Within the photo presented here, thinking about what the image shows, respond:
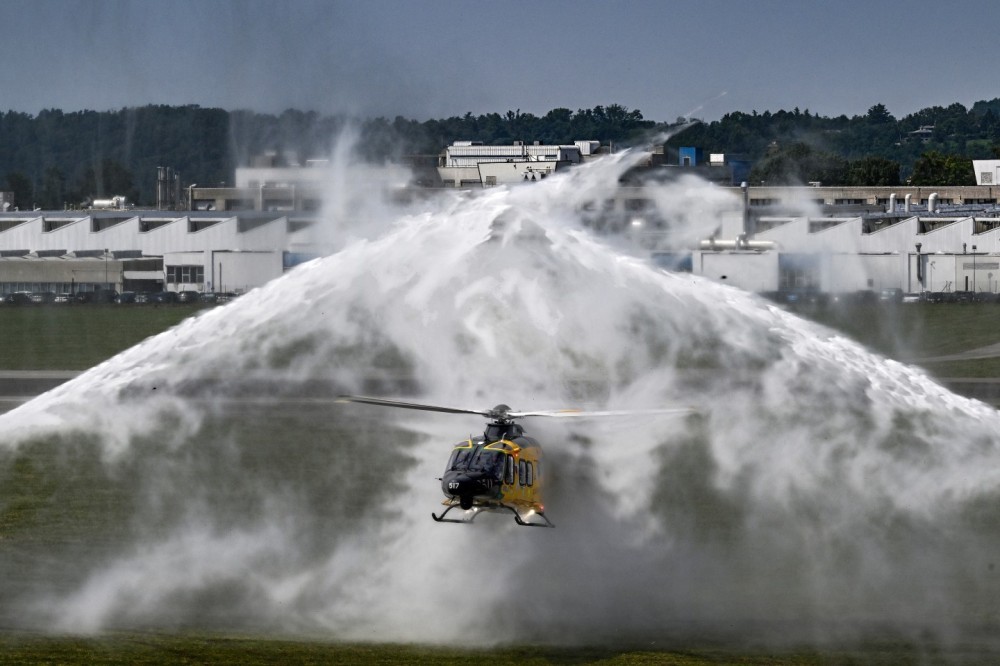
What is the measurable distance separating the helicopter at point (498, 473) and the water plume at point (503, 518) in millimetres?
2121

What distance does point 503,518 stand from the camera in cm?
2506

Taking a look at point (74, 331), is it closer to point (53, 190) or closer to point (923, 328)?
point (53, 190)

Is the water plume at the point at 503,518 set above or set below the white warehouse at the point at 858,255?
below

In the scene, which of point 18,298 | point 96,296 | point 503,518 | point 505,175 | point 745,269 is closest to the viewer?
point 503,518

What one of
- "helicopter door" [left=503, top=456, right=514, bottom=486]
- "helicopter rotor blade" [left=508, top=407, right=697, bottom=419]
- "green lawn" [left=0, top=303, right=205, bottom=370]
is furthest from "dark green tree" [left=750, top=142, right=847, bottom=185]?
"helicopter door" [left=503, top=456, right=514, bottom=486]

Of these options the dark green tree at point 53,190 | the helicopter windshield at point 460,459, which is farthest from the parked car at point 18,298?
the helicopter windshield at point 460,459

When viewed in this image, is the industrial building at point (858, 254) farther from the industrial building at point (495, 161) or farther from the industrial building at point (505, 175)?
the industrial building at point (495, 161)

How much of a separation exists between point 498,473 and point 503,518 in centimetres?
451

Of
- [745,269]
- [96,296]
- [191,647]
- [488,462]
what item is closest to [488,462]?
[488,462]

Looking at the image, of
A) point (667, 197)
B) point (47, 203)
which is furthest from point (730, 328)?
point (47, 203)

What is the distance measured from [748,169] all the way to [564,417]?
396 feet

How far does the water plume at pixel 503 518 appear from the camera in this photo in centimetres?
2220

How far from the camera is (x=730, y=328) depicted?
69312mm

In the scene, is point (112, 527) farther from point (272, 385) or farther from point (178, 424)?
point (272, 385)
